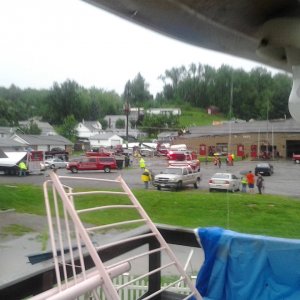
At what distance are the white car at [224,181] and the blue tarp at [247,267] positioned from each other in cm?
78

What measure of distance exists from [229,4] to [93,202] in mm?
498

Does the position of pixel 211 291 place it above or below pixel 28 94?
below

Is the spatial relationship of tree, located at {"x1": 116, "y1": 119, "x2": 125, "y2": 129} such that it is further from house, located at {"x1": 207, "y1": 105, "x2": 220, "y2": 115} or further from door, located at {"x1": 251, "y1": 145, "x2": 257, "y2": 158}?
door, located at {"x1": 251, "y1": 145, "x2": 257, "y2": 158}

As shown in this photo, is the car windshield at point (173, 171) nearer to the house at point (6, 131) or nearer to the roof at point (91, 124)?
the roof at point (91, 124)

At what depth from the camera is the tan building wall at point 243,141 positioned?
4.56ft

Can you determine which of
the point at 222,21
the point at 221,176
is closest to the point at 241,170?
the point at 221,176

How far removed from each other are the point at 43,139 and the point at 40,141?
1 centimetres

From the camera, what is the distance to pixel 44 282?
55 centimetres

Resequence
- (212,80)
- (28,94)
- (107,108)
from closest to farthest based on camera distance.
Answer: (28,94) → (107,108) → (212,80)

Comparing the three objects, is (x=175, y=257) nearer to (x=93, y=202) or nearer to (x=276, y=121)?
(x=93, y=202)

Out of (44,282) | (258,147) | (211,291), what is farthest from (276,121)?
(44,282)

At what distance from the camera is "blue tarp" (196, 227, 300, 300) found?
75 cm

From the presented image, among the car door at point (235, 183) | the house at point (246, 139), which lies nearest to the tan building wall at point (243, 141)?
the house at point (246, 139)

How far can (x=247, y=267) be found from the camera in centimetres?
79
